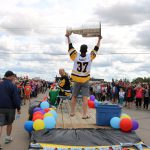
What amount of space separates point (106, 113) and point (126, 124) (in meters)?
0.91

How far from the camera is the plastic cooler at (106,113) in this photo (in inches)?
Result: 340

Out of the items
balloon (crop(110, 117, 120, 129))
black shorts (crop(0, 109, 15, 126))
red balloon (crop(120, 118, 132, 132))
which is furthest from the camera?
black shorts (crop(0, 109, 15, 126))

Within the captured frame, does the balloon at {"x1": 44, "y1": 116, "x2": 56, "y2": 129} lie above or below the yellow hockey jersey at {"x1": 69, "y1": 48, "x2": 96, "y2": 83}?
below

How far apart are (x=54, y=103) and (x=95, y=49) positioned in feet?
14.8

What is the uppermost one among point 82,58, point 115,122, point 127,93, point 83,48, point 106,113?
point 83,48

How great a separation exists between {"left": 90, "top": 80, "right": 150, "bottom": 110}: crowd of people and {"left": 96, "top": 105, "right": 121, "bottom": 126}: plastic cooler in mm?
14182

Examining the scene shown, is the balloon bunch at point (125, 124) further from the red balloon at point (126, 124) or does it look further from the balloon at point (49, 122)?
the balloon at point (49, 122)

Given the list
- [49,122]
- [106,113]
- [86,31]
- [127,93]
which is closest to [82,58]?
[86,31]

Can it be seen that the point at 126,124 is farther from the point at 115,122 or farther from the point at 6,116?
the point at 6,116

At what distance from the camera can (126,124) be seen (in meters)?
7.87

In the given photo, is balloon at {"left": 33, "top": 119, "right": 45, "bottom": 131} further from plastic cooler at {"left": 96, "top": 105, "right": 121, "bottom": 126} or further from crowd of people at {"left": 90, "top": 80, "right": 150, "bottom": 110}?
crowd of people at {"left": 90, "top": 80, "right": 150, "bottom": 110}

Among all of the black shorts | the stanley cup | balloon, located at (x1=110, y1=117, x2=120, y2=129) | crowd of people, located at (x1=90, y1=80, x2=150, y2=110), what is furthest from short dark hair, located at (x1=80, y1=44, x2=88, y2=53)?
crowd of people, located at (x1=90, y1=80, x2=150, y2=110)

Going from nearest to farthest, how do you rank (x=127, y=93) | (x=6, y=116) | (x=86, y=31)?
1. (x=6, y=116)
2. (x=86, y=31)
3. (x=127, y=93)

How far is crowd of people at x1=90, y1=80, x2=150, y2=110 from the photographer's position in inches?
911
